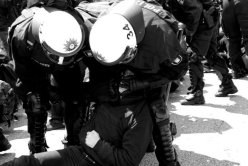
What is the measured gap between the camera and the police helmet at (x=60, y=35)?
8.43ft

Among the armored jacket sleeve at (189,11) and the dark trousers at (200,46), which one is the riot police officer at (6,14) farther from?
the dark trousers at (200,46)

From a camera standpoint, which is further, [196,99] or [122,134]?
[196,99]

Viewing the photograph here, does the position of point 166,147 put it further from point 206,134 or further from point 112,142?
point 206,134

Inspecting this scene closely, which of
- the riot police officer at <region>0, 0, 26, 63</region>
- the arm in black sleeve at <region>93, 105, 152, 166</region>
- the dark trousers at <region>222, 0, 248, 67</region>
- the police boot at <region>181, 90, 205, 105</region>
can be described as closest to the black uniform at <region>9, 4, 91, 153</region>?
the arm in black sleeve at <region>93, 105, 152, 166</region>

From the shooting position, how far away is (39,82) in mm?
3199

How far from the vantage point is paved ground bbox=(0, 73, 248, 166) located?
347cm

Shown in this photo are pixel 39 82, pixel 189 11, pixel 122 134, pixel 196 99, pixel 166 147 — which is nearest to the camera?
pixel 122 134

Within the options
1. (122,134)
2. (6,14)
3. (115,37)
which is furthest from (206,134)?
(6,14)

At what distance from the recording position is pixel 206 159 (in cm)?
344

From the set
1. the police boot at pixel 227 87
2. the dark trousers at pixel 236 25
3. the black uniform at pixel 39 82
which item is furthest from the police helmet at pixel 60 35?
the dark trousers at pixel 236 25

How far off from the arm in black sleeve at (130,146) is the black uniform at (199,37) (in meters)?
2.43

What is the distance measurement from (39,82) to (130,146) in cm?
112

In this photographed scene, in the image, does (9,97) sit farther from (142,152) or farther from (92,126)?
(142,152)

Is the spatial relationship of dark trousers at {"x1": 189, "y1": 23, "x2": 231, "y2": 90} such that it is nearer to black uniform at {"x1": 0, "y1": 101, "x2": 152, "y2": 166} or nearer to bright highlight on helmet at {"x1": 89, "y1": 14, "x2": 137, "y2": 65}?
black uniform at {"x1": 0, "y1": 101, "x2": 152, "y2": 166}
